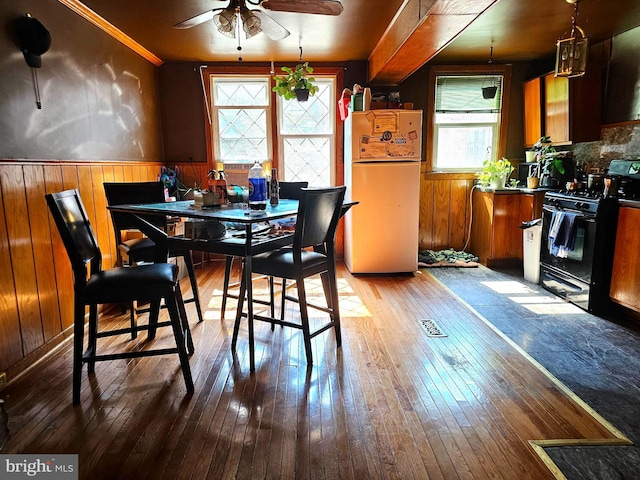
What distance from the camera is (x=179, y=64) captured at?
456 cm

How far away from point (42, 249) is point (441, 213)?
160 inches

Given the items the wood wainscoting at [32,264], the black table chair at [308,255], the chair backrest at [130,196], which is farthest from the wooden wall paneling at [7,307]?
the black table chair at [308,255]

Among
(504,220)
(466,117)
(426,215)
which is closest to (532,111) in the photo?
(466,117)

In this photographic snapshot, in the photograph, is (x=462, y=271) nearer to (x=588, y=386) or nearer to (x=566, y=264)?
(x=566, y=264)

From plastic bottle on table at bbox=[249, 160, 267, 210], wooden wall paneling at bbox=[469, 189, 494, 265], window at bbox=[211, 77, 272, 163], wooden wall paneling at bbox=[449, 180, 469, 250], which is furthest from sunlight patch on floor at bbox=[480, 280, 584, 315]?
window at bbox=[211, 77, 272, 163]

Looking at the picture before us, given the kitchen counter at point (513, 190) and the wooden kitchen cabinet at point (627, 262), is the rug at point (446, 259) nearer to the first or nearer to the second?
the kitchen counter at point (513, 190)

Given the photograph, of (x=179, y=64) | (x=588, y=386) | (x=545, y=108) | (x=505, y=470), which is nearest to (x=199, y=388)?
(x=505, y=470)

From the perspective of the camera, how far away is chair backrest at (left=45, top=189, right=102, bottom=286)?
1.83 metres

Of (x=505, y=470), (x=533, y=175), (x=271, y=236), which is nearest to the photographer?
(x=505, y=470)

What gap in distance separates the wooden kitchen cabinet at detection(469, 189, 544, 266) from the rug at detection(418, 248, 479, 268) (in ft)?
0.56

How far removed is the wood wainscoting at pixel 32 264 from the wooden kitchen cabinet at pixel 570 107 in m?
4.18

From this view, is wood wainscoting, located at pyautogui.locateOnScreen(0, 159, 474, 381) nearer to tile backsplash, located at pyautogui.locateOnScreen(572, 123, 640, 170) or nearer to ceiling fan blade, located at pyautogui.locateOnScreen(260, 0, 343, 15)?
ceiling fan blade, located at pyautogui.locateOnScreen(260, 0, 343, 15)

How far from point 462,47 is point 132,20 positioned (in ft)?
10.2

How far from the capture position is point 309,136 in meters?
4.79
